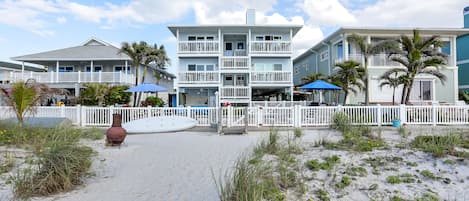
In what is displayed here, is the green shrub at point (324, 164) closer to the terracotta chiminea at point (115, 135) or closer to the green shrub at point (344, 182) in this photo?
the green shrub at point (344, 182)

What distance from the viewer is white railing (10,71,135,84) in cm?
2716

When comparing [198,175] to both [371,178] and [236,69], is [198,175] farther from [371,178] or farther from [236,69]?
[236,69]

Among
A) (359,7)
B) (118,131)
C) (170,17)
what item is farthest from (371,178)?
(170,17)

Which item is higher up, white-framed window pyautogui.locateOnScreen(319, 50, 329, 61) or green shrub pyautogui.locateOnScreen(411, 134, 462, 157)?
white-framed window pyautogui.locateOnScreen(319, 50, 329, 61)

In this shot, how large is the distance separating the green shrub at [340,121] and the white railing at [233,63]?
12.5m

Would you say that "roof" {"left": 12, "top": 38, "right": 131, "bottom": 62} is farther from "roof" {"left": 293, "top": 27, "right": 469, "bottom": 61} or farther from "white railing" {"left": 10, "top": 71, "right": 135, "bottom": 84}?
"roof" {"left": 293, "top": 27, "right": 469, "bottom": 61}

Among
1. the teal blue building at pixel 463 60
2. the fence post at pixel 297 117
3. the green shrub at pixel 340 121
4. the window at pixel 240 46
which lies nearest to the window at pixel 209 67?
the window at pixel 240 46

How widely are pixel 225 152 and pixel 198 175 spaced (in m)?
2.72

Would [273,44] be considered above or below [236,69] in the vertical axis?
above

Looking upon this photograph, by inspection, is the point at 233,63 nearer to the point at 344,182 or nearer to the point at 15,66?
the point at 344,182

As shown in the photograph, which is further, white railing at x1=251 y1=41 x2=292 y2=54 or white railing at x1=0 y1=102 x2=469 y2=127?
white railing at x1=251 y1=41 x2=292 y2=54

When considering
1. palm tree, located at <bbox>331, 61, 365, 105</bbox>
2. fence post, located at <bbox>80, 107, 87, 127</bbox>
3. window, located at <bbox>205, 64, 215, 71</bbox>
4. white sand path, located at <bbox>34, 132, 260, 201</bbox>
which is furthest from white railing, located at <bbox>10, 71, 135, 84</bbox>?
white sand path, located at <bbox>34, 132, 260, 201</bbox>

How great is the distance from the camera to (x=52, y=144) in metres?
5.88

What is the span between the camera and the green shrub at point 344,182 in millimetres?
5656
